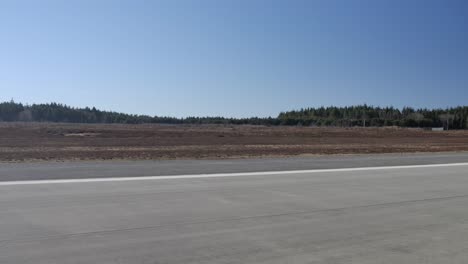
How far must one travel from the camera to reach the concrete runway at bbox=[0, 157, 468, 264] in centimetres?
609

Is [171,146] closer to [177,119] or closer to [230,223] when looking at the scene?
[230,223]

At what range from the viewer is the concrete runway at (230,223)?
6090mm

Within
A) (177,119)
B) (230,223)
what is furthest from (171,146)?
(177,119)

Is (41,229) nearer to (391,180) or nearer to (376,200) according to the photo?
(376,200)

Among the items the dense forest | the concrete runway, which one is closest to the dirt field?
the concrete runway

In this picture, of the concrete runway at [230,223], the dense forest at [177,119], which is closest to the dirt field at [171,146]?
the concrete runway at [230,223]

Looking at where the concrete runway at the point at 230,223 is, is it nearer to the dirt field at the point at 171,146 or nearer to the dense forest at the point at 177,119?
the dirt field at the point at 171,146

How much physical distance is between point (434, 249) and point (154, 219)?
4.06 meters

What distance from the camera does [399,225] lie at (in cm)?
→ 809

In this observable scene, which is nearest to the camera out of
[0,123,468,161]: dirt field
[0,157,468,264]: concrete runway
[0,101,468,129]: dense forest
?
[0,157,468,264]: concrete runway

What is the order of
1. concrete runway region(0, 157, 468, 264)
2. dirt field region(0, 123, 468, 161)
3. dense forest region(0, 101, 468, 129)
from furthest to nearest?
dense forest region(0, 101, 468, 129)
dirt field region(0, 123, 468, 161)
concrete runway region(0, 157, 468, 264)

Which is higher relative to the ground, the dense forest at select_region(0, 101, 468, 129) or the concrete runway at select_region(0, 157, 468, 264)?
the dense forest at select_region(0, 101, 468, 129)

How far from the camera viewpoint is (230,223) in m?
7.88

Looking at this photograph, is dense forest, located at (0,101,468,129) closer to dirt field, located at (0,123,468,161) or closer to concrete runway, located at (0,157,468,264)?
dirt field, located at (0,123,468,161)
